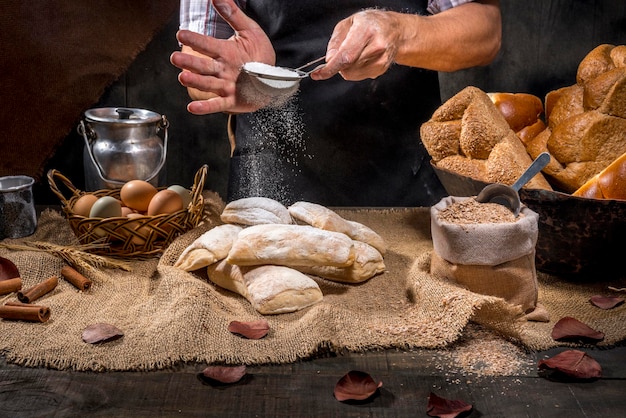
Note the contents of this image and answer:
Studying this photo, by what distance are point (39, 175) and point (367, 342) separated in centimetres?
186

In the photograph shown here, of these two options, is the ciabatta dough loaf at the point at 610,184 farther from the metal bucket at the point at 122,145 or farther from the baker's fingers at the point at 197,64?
the metal bucket at the point at 122,145

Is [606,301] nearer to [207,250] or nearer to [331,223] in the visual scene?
[331,223]

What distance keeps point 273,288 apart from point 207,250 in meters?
0.22

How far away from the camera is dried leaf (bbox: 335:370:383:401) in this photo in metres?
1.13

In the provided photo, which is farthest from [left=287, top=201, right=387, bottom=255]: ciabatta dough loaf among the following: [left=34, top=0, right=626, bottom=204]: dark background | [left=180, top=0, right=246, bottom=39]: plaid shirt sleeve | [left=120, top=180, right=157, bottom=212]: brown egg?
[left=34, top=0, right=626, bottom=204]: dark background

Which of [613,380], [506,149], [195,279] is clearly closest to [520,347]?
[613,380]

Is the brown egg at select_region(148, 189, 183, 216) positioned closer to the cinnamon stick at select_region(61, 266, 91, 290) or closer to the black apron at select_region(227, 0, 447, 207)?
the cinnamon stick at select_region(61, 266, 91, 290)

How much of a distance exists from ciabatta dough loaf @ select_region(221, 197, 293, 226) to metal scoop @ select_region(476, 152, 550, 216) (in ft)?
1.59

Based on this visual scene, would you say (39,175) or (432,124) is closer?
(432,124)

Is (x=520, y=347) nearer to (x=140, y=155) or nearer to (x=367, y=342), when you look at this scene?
(x=367, y=342)

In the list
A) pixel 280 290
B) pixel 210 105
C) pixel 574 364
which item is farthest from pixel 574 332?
pixel 210 105

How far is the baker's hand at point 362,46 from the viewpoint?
1.66m

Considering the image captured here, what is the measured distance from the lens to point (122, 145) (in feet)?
7.31

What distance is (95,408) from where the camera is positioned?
110 cm
